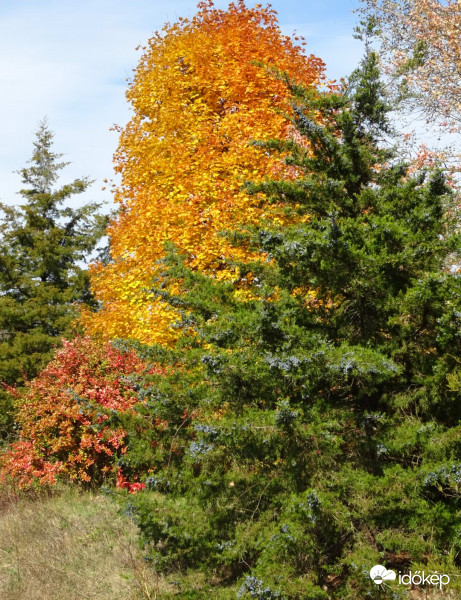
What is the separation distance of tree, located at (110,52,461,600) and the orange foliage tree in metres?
3.79

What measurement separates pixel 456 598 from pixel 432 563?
15.3 inches

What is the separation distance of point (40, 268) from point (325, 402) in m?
18.3

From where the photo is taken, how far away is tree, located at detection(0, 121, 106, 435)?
1952 cm

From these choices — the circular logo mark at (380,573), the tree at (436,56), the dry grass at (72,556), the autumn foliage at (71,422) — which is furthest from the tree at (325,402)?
the tree at (436,56)

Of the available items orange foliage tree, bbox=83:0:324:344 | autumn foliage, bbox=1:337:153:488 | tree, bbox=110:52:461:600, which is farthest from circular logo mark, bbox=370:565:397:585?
orange foliage tree, bbox=83:0:324:344

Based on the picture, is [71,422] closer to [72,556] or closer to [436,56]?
[72,556]

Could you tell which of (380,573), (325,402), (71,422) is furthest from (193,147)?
(380,573)

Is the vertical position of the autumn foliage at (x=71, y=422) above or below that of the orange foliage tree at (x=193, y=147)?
below

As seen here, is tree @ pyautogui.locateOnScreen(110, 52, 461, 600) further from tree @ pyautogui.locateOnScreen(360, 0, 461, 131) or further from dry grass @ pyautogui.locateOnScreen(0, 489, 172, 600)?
tree @ pyautogui.locateOnScreen(360, 0, 461, 131)

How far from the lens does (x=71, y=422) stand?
9844mm

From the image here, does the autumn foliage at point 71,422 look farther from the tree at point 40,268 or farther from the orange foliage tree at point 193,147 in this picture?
the tree at point 40,268

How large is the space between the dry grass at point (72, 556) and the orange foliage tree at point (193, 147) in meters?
3.56

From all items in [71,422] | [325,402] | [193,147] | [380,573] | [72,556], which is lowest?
[72,556]

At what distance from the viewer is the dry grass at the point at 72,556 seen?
5.96m
